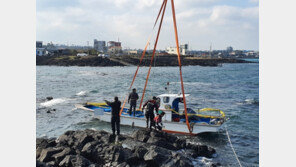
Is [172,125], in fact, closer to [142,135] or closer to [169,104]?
[169,104]

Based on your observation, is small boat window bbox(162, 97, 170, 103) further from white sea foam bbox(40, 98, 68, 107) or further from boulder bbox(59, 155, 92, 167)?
white sea foam bbox(40, 98, 68, 107)

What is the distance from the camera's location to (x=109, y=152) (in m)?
10.9

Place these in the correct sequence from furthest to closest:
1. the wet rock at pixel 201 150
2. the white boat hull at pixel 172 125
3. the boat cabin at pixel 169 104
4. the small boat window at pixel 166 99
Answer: the small boat window at pixel 166 99, the boat cabin at pixel 169 104, the white boat hull at pixel 172 125, the wet rock at pixel 201 150

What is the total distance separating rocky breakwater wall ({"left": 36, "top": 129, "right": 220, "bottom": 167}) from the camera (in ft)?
34.2

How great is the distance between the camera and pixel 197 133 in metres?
17.6

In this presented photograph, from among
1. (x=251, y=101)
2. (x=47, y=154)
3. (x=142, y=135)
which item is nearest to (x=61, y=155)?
(x=47, y=154)

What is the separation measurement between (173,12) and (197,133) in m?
8.21

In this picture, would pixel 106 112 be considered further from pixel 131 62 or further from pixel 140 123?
pixel 131 62

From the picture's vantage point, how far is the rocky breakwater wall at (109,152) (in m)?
10.4

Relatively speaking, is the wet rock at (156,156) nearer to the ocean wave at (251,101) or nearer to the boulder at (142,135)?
the boulder at (142,135)

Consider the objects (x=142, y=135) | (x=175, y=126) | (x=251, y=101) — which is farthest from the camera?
(x=251, y=101)

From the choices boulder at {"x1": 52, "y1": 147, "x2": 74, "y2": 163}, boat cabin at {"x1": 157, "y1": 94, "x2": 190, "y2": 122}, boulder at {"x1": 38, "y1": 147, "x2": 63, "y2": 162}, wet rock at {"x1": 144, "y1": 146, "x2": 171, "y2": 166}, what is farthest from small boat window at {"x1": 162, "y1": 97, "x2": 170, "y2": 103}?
boulder at {"x1": 38, "y1": 147, "x2": 63, "y2": 162}

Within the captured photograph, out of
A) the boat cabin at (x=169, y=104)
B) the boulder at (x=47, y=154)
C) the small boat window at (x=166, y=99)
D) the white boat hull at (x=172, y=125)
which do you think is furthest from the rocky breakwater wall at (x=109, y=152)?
the small boat window at (x=166, y=99)

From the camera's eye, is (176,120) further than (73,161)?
Yes
